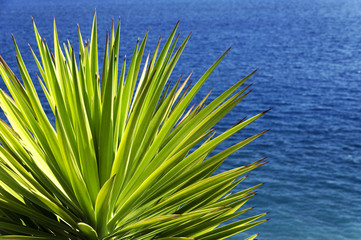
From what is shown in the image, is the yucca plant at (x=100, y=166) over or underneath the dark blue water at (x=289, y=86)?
over

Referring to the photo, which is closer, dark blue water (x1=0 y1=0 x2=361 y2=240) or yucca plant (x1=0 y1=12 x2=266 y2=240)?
yucca plant (x1=0 y1=12 x2=266 y2=240)

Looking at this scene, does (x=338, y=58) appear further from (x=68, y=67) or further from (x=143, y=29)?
(x=68, y=67)

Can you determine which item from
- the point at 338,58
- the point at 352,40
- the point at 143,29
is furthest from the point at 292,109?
the point at 143,29

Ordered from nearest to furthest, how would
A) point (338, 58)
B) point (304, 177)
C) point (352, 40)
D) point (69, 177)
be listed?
1. point (69, 177)
2. point (304, 177)
3. point (338, 58)
4. point (352, 40)

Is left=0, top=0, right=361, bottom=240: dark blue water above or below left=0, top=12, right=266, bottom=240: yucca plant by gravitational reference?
below

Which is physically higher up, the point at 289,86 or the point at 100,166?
the point at 100,166

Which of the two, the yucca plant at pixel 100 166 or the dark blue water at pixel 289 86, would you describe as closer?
the yucca plant at pixel 100 166

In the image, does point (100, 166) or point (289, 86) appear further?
point (289, 86)

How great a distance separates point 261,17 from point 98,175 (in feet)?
120

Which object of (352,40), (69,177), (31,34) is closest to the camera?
(69,177)

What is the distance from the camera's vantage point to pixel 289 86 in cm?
1898

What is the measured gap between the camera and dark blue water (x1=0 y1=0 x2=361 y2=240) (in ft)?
35.3

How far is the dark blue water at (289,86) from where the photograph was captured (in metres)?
10.8

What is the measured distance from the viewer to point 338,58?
23.2m
